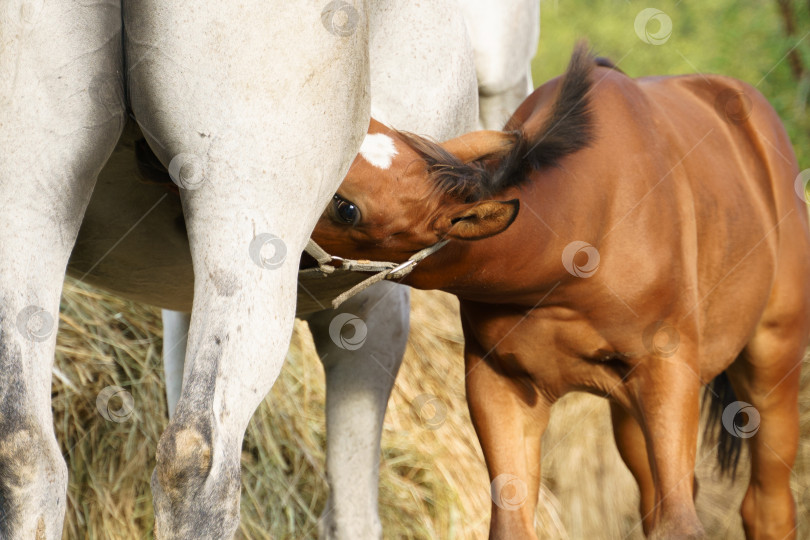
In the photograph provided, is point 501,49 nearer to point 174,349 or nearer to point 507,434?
point 507,434

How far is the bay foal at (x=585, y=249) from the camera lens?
171 centimetres

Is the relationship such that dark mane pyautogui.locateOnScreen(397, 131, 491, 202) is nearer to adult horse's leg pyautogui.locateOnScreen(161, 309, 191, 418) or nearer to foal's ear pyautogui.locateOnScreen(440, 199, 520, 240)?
foal's ear pyautogui.locateOnScreen(440, 199, 520, 240)

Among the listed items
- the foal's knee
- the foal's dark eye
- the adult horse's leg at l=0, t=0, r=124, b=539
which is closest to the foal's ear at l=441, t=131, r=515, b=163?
the foal's dark eye

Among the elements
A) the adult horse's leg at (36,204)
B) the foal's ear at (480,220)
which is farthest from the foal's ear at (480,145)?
the adult horse's leg at (36,204)

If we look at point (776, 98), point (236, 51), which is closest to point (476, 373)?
point (236, 51)

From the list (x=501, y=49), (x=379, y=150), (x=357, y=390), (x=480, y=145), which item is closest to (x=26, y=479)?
(x=379, y=150)

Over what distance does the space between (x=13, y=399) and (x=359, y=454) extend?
1.15m

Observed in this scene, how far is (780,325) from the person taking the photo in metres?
2.52

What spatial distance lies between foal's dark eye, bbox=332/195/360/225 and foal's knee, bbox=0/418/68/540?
0.57 meters

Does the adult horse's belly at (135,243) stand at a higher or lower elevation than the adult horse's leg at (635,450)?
higher

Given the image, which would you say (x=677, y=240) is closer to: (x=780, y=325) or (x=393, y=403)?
(x=780, y=325)

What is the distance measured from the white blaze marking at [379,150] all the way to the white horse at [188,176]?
258mm

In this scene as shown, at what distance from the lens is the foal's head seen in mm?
1631

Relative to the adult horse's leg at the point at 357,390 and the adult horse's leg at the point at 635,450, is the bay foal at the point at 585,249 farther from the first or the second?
the adult horse's leg at the point at 635,450
